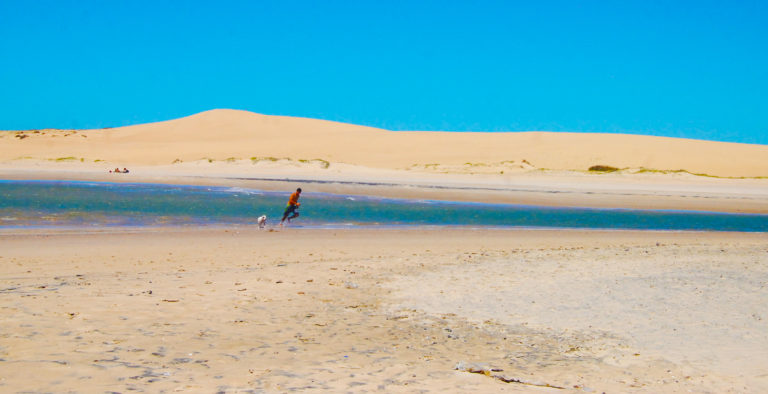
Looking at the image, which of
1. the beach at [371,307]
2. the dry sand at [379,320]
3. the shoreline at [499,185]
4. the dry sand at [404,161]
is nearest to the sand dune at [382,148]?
the dry sand at [404,161]

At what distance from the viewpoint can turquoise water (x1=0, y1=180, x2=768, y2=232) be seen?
17.3m

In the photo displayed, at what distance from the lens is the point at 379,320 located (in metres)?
6.62

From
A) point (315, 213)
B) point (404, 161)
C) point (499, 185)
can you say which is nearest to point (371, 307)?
point (315, 213)

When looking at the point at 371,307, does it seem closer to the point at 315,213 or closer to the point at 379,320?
the point at 379,320

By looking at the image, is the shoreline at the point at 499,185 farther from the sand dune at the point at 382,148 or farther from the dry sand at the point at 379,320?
the dry sand at the point at 379,320

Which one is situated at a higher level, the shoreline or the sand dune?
the sand dune

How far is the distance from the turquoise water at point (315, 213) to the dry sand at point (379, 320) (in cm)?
586

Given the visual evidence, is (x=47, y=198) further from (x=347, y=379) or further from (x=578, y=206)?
(x=347, y=379)

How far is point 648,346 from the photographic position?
18.7 ft

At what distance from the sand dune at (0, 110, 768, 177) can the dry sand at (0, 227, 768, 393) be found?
33.9 meters

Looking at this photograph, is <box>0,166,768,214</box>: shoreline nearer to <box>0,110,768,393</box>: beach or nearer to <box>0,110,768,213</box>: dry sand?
<box>0,110,768,213</box>: dry sand

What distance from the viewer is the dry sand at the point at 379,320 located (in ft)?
15.6

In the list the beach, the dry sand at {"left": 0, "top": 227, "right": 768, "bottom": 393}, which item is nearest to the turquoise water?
the beach

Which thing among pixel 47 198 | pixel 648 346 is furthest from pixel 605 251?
pixel 47 198
